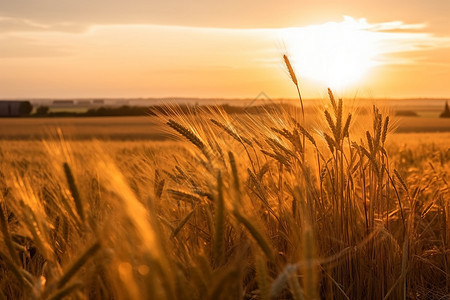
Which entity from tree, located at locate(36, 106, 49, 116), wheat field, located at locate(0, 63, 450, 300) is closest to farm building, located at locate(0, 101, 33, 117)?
tree, located at locate(36, 106, 49, 116)

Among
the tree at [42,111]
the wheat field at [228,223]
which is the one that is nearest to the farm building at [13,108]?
the tree at [42,111]

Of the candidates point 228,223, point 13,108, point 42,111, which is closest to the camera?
point 228,223

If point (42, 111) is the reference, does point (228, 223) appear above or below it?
below

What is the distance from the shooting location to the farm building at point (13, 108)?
47469mm

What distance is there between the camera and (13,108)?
158 ft

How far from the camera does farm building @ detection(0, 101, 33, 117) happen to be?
156ft

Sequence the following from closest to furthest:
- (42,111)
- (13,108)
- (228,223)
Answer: (228,223) → (13,108) → (42,111)

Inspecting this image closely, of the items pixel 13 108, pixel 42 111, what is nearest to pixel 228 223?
pixel 13 108

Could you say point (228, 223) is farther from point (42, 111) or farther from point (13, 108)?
point (42, 111)

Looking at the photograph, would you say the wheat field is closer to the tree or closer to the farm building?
the farm building

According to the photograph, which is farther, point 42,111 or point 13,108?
point 42,111

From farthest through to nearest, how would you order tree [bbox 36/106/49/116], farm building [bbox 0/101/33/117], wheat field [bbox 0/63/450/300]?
tree [bbox 36/106/49/116], farm building [bbox 0/101/33/117], wheat field [bbox 0/63/450/300]

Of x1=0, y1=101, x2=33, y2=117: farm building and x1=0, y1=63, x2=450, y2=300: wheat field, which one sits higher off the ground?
x1=0, y1=101, x2=33, y2=117: farm building

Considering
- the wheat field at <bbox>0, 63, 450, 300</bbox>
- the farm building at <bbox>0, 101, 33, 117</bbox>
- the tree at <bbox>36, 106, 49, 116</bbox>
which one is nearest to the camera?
the wheat field at <bbox>0, 63, 450, 300</bbox>
